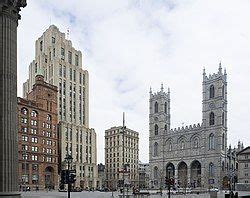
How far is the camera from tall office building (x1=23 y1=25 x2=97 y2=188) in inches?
5079

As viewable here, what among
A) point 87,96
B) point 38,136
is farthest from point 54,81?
point 38,136

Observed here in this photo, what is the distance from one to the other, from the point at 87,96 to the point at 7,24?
408 ft

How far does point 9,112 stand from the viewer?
19.8 metres

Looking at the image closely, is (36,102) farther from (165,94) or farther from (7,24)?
(7,24)

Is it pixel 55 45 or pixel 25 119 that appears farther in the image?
pixel 55 45

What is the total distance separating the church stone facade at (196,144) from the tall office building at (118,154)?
16.2 m

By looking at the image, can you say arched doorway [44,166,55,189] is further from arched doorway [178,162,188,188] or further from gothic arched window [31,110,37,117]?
arched doorway [178,162,188,188]

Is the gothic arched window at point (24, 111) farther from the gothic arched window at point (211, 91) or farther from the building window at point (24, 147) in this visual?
the gothic arched window at point (211, 91)

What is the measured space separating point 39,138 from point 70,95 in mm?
28766

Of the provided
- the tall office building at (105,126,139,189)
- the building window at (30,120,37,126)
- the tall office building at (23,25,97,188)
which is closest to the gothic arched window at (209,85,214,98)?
the tall office building at (105,126,139,189)

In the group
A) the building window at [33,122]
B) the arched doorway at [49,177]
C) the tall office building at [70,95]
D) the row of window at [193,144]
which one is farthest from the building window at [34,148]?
the row of window at [193,144]

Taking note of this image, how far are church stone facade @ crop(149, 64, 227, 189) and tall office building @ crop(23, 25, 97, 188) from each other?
27.1 m

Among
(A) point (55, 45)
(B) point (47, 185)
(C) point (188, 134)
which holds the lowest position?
(B) point (47, 185)

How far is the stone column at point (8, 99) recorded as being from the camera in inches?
753
